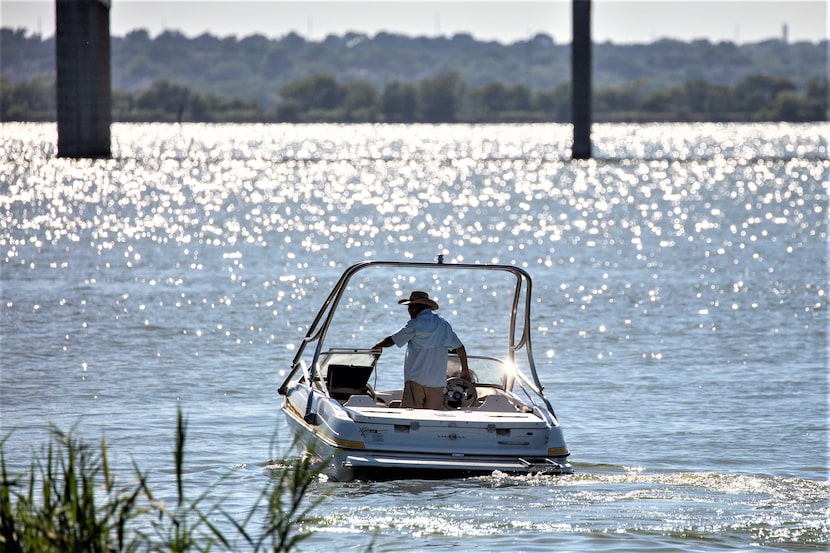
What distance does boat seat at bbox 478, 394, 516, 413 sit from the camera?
1301cm

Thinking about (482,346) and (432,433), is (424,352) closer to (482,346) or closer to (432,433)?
(432,433)

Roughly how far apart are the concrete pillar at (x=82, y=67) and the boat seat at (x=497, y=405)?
72.5m

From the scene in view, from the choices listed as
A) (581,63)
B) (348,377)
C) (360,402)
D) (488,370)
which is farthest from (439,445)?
(581,63)

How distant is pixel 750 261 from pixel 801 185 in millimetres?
51348

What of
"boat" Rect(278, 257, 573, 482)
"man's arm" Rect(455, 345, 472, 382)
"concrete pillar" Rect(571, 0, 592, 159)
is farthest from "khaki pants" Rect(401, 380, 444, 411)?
"concrete pillar" Rect(571, 0, 592, 159)

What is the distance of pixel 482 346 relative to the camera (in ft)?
81.3

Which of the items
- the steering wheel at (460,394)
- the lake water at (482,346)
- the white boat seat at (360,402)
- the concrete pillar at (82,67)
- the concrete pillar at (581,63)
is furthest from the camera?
the concrete pillar at (581,63)

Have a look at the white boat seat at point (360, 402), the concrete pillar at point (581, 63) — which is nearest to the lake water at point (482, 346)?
the white boat seat at point (360, 402)

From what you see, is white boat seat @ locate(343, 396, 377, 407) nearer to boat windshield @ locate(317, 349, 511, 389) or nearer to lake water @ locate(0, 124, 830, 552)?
lake water @ locate(0, 124, 830, 552)

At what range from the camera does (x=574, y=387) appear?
19.9 metres

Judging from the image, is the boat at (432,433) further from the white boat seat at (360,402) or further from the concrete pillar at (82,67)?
the concrete pillar at (82,67)

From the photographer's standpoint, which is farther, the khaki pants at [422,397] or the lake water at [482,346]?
the khaki pants at [422,397]

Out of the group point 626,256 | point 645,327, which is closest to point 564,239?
point 626,256

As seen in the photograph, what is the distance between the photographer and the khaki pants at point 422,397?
42.9 ft
